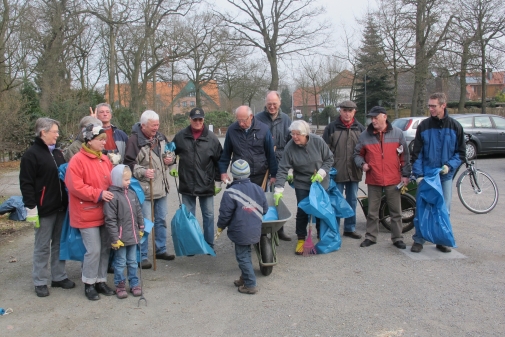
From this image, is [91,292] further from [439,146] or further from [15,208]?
[439,146]

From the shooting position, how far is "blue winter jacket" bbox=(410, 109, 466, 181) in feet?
18.3

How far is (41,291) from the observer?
4.46 m

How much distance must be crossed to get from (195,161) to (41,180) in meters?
1.75

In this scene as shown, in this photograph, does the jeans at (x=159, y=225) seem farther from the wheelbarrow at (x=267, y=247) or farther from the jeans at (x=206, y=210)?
the wheelbarrow at (x=267, y=247)

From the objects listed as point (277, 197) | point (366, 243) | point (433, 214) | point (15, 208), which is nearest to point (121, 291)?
point (277, 197)

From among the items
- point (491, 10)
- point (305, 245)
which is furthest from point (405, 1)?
point (305, 245)

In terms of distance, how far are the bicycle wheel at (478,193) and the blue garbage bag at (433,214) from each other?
260 centimetres

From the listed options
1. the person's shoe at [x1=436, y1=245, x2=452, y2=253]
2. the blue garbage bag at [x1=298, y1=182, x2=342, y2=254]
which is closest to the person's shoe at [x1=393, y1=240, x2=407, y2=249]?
the person's shoe at [x1=436, y1=245, x2=452, y2=253]

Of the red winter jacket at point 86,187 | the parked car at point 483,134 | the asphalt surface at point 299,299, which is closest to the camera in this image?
the asphalt surface at point 299,299

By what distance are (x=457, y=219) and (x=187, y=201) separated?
170 inches

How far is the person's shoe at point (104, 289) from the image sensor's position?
448 cm

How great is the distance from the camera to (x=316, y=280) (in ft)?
15.6

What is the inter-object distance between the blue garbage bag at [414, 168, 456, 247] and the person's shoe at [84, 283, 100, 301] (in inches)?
147

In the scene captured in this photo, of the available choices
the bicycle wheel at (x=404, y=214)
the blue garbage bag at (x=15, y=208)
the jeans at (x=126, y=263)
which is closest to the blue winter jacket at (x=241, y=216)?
the jeans at (x=126, y=263)
